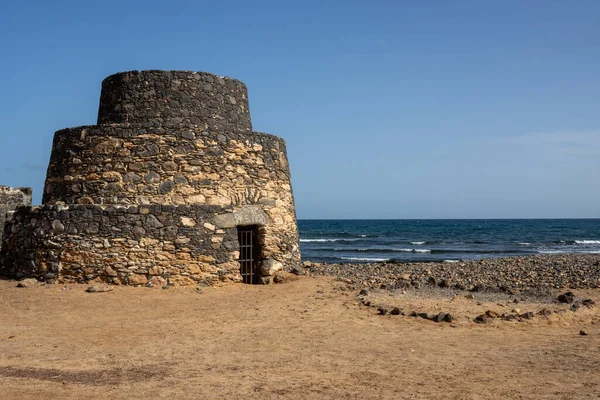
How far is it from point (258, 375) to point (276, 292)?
515cm

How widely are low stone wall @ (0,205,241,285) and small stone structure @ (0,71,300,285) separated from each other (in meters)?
0.02

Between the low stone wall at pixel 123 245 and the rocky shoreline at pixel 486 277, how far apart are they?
383cm

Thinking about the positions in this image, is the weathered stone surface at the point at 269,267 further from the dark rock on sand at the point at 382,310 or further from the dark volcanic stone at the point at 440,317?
the dark volcanic stone at the point at 440,317

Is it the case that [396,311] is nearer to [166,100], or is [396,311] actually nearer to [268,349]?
[268,349]

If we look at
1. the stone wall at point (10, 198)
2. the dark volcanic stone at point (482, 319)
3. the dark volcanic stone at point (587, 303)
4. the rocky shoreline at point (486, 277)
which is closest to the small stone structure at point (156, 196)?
the rocky shoreline at point (486, 277)

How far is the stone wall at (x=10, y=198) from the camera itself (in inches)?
687

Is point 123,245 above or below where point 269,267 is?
above

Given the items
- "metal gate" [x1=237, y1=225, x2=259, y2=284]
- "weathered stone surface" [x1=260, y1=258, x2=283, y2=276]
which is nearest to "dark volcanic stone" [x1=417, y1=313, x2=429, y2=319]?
"weathered stone surface" [x1=260, y1=258, x2=283, y2=276]

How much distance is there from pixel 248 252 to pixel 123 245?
9.64 feet

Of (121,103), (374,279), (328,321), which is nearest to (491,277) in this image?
(374,279)

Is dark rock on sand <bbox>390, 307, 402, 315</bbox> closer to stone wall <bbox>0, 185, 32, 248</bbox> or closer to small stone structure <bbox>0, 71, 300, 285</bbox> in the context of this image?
small stone structure <bbox>0, 71, 300, 285</bbox>

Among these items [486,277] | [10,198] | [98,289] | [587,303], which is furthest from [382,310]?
[10,198]

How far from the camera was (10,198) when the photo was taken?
17.7 meters

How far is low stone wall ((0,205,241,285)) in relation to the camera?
35.4ft
